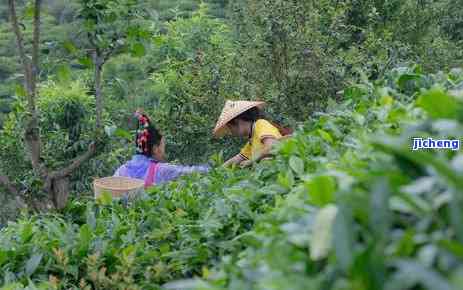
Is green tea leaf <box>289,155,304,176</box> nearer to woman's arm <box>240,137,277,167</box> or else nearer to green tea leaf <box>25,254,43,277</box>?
green tea leaf <box>25,254,43,277</box>

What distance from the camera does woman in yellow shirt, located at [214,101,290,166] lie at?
3557mm

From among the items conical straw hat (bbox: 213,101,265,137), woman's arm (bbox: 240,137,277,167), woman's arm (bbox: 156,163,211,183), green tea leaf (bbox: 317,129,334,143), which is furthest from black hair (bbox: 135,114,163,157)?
green tea leaf (bbox: 317,129,334,143)

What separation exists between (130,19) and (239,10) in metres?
3.78

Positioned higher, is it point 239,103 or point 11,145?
point 239,103

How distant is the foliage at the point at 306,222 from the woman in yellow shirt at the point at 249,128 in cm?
57

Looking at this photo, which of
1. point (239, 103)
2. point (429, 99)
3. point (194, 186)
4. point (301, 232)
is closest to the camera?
point (301, 232)

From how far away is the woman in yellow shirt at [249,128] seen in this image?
3.56m

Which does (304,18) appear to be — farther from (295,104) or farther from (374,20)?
(374,20)

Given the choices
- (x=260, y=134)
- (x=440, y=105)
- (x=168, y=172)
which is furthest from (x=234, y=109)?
(x=440, y=105)

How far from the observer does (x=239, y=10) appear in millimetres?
6371

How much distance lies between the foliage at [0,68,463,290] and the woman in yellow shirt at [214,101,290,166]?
22.3 inches

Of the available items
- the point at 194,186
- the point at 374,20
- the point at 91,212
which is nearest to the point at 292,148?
the point at 194,186

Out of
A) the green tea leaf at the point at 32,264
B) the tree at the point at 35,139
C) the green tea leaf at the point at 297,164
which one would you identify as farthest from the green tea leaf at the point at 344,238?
the tree at the point at 35,139

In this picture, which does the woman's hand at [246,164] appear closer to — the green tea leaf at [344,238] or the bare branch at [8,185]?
the bare branch at [8,185]
